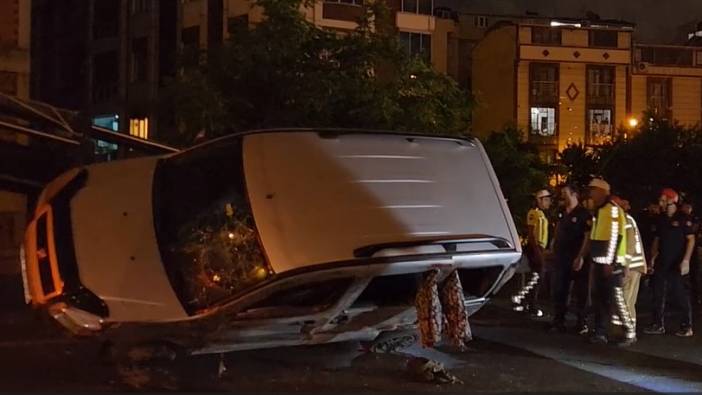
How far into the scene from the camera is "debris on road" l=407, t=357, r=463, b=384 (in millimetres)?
7250

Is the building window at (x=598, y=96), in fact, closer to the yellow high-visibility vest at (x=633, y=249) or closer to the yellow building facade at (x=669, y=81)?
the yellow building facade at (x=669, y=81)

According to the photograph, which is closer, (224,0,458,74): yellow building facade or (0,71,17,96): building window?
(0,71,17,96): building window

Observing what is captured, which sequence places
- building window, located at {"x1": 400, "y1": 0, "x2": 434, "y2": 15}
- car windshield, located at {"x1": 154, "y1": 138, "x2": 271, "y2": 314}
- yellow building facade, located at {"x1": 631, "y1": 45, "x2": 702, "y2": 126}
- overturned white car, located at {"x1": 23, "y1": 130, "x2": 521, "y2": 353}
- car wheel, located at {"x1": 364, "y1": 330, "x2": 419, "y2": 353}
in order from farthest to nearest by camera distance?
yellow building facade, located at {"x1": 631, "y1": 45, "x2": 702, "y2": 126} → building window, located at {"x1": 400, "y1": 0, "x2": 434, "y2": 15} → car wheel, located at {"x1": 364, "y1": 330, "x2": 419, "y2": 353} → car windshield, located at {"x1": 154, "y1": 138, "x2": 271, "y2": 314} → overturned white car, located at {"x1": 23, "y1": 130, "x2": 521, "y2": 353}

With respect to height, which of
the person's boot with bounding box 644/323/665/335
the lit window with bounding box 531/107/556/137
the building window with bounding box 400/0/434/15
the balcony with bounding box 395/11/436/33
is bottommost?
the person's boot with bounding box 644/323/665/335

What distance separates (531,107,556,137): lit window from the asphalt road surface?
36162 mm

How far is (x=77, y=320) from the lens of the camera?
6.36 m

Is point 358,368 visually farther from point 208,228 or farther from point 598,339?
point 598,339

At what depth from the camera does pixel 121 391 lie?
6734 mm

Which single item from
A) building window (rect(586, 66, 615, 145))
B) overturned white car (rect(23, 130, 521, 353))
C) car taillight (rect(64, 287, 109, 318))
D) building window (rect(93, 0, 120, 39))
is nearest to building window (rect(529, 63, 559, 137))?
building window (rect(586, 66, 615, 145))

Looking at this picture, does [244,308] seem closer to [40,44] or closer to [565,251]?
[565,251]

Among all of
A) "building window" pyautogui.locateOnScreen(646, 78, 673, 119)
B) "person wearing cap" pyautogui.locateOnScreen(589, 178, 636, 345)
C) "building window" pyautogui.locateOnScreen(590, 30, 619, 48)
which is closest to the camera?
"person wearing cap" pyautogui.locateOnScreen(589, 178, 636, 345)

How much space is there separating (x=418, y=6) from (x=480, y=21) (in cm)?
1307

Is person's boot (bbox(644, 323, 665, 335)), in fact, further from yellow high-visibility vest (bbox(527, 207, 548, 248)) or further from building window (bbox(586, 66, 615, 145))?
building window (bbox(586, 66, 615, 145))

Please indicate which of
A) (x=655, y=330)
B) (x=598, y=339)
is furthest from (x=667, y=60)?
(x=598, y=339)
